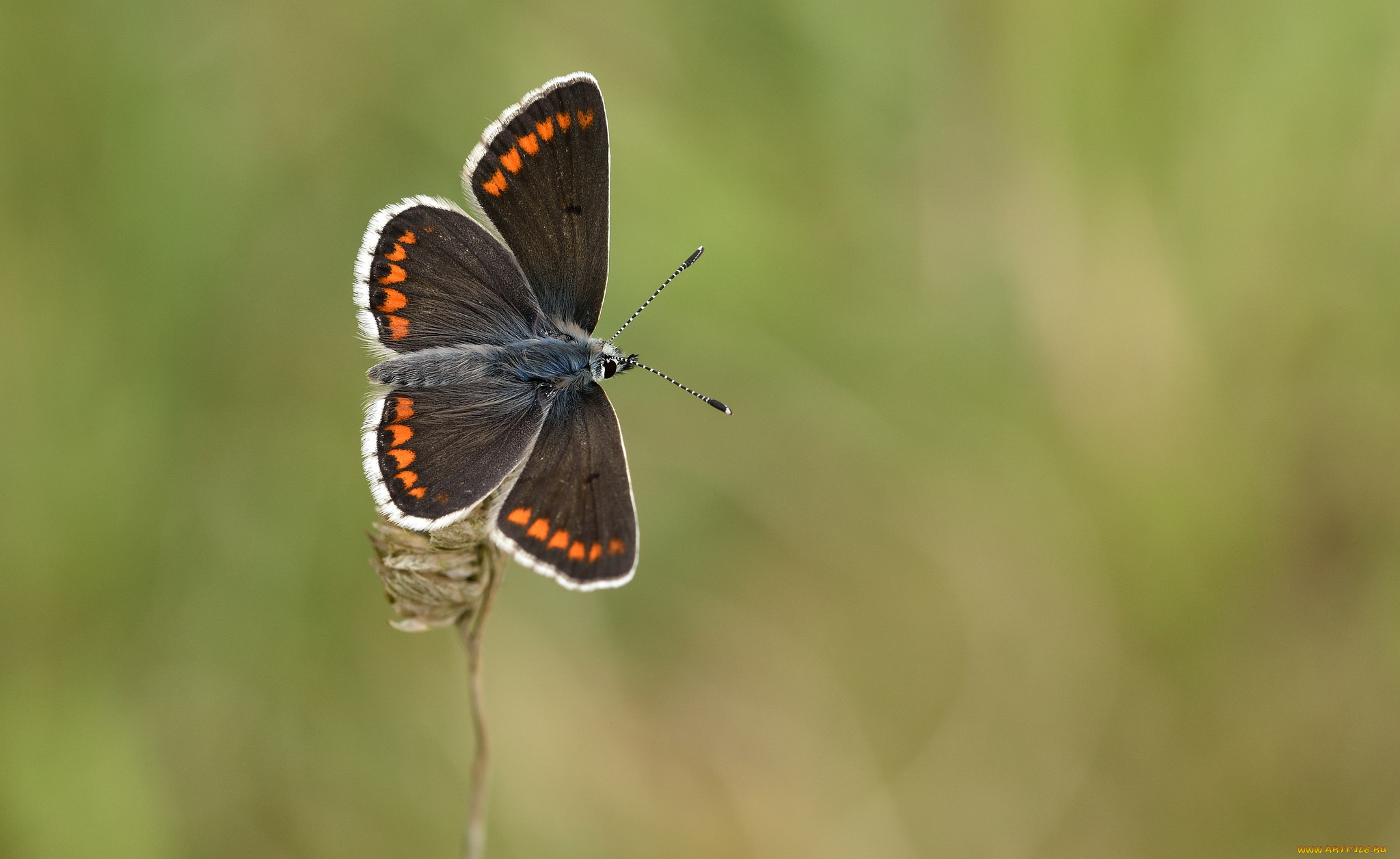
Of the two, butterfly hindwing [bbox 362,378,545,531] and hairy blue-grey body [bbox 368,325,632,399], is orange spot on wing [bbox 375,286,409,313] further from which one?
butterfly hindwing [bbox 362,378,545,531]

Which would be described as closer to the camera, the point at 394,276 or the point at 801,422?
the point at 394,276

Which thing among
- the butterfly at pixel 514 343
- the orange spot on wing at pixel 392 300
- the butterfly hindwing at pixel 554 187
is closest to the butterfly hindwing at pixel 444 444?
the butterfly at pixel 514 343

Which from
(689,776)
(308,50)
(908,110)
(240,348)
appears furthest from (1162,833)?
(308,50)

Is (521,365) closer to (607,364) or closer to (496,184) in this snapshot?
(607,364)

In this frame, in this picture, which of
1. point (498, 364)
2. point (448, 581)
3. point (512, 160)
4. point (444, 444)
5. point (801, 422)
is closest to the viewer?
point (448, 581)

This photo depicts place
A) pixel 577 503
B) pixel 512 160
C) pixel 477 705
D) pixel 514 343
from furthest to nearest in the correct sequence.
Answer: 1. pixel 514 343
2. pixel 512 160
3. pixel 577 503
4. pixel 477 705

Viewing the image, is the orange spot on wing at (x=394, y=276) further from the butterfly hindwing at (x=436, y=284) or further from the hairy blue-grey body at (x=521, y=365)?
the hairy blue-grey body at (x=521, y=365)

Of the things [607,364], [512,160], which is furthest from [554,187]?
[607,364]

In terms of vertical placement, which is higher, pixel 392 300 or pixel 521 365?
pixel 521 365

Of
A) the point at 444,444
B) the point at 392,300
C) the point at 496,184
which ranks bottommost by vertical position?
the point at 444,444

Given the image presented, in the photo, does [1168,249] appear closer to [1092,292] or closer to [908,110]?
[1092,292]
